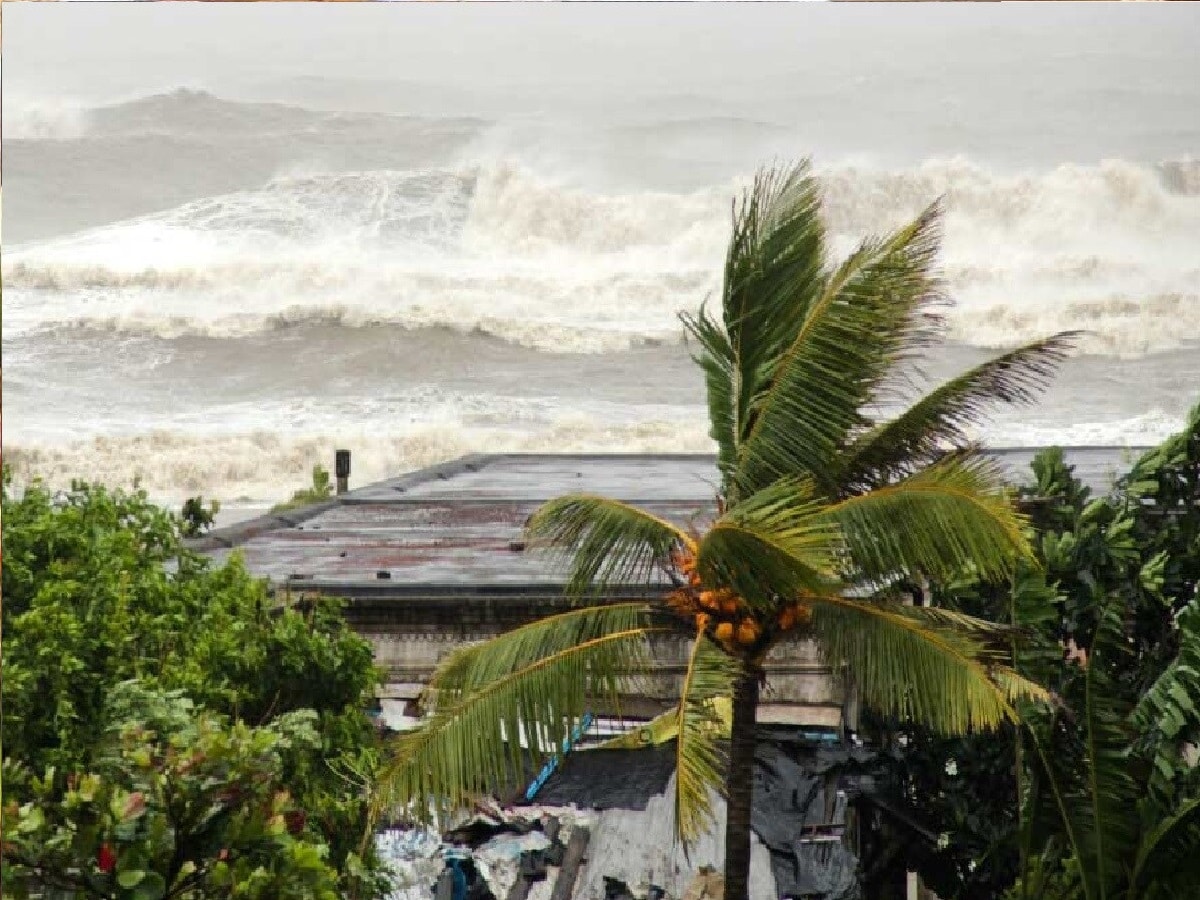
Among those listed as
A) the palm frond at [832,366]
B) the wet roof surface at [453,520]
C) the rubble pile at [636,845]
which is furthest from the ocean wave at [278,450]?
the palm frond at [832,366]

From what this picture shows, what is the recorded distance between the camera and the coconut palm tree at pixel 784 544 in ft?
19.8

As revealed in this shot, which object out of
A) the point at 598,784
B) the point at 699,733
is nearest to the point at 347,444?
the point at 598,784

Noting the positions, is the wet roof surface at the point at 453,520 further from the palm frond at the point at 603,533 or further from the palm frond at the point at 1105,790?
the palm frond at the point at 1105,790

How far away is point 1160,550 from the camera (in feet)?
24.6

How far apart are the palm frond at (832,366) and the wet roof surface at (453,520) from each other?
0.46 metres

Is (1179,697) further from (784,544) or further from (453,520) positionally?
(453,520)

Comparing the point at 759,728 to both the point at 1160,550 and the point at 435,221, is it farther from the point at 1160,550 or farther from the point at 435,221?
the point at 435,221

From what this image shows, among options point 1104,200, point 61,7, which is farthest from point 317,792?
point 1104,200

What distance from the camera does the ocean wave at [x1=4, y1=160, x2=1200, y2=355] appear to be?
23016 mm

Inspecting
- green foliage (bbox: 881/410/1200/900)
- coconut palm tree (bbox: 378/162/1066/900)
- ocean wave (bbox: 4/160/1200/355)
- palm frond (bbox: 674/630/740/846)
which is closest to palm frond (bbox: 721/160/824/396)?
coconut palm tree (bbox: 378/162/1066/900)

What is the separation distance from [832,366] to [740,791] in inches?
68.4

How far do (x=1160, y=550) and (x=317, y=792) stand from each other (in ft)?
12.9

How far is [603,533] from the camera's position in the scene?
21.5 ft

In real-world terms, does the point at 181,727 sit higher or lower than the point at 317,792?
higher
